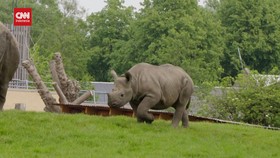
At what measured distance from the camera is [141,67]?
53.2 ft

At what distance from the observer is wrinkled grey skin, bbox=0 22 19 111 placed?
1547cm

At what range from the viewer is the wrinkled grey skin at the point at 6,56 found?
15469 mm

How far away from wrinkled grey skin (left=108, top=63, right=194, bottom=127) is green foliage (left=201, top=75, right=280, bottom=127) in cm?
1146

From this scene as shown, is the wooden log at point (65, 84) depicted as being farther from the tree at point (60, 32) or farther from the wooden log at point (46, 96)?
the tree at point (60, 32)

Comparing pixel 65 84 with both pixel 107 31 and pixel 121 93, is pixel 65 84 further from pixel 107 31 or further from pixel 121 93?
pixel 107 31

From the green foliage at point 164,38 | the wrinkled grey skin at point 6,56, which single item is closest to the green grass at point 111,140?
the wrinkled grey skin at point 6,56

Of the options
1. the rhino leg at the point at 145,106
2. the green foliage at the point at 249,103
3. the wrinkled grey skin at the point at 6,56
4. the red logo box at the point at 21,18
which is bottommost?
the green foliage at the point at 249,103

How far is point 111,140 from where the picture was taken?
45.9 feet

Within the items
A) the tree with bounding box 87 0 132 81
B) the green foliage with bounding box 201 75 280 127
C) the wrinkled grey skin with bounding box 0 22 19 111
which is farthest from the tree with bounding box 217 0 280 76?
the wrinkled grey skin with bounding box 0 22 19 111

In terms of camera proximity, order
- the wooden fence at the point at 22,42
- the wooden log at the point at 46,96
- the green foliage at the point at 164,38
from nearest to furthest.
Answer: the wooden log at the point at 46,96
the wooden fence at the point at 22,42
the green foliage at the point at 164,38

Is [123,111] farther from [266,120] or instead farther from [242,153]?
[242,153]

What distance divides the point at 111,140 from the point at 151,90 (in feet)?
6.70

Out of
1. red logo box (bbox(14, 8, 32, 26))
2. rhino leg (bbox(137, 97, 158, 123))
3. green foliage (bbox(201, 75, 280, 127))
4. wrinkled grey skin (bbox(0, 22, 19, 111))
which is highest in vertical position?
red logo box (bbox(14, 8, 32, 26))

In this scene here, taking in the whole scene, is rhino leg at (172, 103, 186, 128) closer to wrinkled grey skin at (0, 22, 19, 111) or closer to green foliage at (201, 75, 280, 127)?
wrinkled grey skin at (0, 22, 19, 111)
